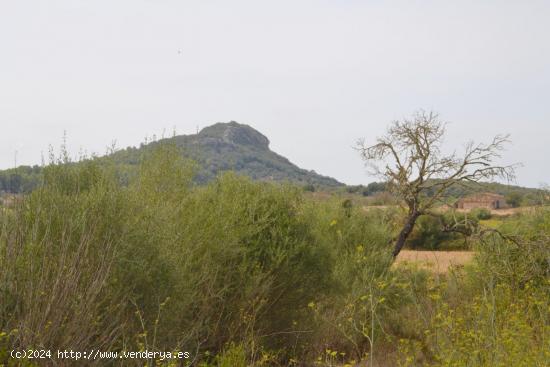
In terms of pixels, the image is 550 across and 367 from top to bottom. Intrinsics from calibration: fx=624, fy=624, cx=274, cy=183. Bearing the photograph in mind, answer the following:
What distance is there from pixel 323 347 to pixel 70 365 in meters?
8.24

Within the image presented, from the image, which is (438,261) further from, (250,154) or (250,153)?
(250,153)

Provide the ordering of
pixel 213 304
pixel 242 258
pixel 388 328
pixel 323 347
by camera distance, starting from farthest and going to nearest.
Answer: pixel 388 328
pixel 323 347
pixel 242 258
pixel 213 304

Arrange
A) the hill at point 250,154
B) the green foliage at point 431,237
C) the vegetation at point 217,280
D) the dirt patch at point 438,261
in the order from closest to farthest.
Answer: the vegetation at point 217,280, the dirt patch at point 438,261, the green foliage at point 431,237, the hill at point 250,154

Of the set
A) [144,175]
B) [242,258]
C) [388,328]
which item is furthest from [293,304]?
[388,328]

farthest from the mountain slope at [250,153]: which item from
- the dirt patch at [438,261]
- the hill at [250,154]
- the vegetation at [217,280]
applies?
the vegetation at [217,280]

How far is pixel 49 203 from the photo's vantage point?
27.9 ft

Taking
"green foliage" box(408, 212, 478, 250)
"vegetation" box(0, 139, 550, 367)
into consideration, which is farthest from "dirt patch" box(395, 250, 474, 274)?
"green foliage" box(408, 212, 478, 250)

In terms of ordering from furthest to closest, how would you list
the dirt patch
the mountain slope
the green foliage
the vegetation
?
the mountain slope
the green foliage
the dirt patch
the vegetation

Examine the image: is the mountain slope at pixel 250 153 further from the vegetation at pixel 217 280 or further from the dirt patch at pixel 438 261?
the vegetation at pixel 217 280

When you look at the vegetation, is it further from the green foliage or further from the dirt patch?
the green foliage

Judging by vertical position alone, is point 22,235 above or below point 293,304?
above

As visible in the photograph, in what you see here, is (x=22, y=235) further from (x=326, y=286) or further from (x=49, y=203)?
(x=326, y=286)

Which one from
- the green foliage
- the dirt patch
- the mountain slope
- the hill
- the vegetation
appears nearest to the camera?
the vegetation

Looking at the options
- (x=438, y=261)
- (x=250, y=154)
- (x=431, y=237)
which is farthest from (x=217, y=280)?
(x=250, y=154)
